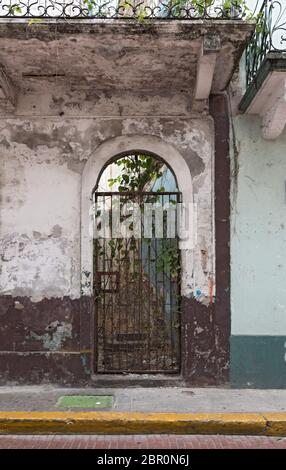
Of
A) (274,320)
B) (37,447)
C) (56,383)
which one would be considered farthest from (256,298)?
(37,447)

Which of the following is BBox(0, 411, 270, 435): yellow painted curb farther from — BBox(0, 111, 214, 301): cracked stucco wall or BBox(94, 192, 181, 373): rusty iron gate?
BBox(0, 111, 214, 301): cracked stucco wall

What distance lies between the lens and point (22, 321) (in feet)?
23.6

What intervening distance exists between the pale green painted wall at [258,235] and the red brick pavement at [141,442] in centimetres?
181

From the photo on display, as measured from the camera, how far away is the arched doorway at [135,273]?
7.42 m

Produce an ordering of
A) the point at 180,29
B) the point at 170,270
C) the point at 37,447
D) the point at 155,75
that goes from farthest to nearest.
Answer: the point at 170,270 < the point at 155,75 < the point at 180,29 < the point at 37,447

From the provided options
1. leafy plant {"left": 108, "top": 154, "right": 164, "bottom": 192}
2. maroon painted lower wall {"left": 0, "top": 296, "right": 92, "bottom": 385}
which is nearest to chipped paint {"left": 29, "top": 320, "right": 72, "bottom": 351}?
maroon painted lower wall {"left": 0, "top": 296, "right": 92, "bottom": 385}

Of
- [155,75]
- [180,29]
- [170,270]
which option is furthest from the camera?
[170,270]

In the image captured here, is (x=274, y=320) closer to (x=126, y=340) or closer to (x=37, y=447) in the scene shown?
(x=126, y=340)

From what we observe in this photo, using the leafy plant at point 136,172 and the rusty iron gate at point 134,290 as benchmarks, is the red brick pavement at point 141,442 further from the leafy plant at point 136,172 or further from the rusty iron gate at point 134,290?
the leafy plant at point 136,172

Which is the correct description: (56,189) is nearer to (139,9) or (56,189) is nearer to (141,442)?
(139,9)

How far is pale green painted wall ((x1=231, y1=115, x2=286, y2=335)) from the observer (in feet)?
23.5

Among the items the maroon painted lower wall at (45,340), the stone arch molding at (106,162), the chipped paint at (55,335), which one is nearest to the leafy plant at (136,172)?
the stone arch molding at (106,162)

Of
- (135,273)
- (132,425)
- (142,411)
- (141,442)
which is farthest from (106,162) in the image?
(141,442)

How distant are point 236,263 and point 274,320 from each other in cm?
90
